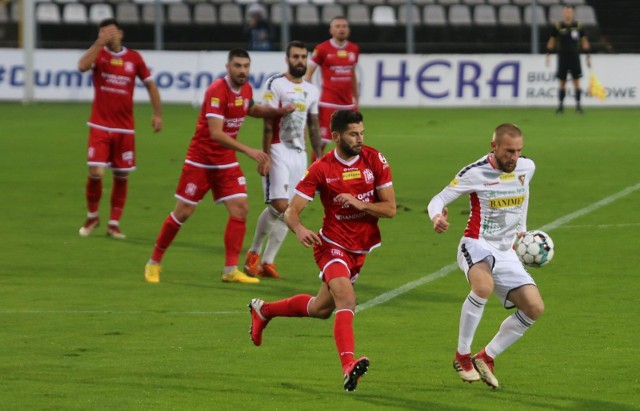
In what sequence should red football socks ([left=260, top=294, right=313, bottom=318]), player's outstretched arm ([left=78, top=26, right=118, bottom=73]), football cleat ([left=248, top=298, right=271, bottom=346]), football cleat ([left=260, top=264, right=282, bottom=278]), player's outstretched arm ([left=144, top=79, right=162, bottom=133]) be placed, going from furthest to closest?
player's outstretched arm ([left=144, top=79, right=162, bottom=133]) < player's outstretched arm ([left=78, top=26, right=118, bottom=73]) < football cleat ([left=260, top=264, right=282, bottom=278]) < football cleat ([left=248, top=298, right=271, bottom=346]) < red football socks ([left=260, top=294, right=313, bottom=318])

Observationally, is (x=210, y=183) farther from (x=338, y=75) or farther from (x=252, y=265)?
(x=338, y=75)

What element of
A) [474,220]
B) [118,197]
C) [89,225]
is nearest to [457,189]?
[474,220]

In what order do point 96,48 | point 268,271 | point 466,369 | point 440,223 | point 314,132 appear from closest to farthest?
point 440,223, point 466,369, point 268,271, point 314,132, point 96,48

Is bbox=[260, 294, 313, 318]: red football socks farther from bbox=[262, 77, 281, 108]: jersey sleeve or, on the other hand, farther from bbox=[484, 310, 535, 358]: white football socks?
bbox=[262, 77, 281, 108]: jersey sleeve

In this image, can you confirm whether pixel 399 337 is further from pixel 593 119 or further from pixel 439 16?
pixel 439 16

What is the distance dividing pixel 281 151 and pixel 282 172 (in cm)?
24

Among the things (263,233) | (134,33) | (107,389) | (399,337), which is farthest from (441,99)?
(107,389)

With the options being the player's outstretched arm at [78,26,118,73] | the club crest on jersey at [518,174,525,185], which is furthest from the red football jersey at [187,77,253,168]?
the club crest on jersey at [518,174,525,185]

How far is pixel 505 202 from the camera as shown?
895 centimetres

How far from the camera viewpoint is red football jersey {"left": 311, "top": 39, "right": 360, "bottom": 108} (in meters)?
19.8

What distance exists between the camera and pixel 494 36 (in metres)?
35.7

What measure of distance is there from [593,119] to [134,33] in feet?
41.2

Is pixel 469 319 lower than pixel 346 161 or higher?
lower

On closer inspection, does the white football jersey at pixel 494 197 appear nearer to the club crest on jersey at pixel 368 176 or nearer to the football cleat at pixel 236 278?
the club crest on jersey at pixel 368 176
